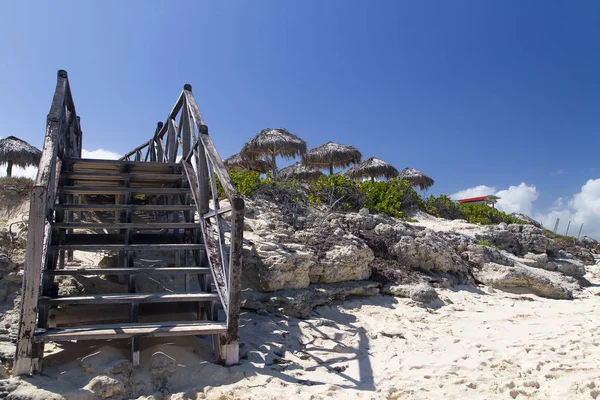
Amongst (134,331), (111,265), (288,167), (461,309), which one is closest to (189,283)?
(111,265)

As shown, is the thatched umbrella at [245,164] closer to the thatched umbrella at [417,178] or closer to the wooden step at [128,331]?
the thatched umbrella at [417,178]

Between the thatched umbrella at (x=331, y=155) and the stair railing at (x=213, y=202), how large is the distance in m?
10.9

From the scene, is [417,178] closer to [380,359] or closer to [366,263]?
[366,263]

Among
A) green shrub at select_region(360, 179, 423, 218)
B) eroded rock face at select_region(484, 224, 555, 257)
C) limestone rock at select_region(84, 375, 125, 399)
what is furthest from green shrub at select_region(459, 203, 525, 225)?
limestone rock at select_region(84, 375, 125, 399)

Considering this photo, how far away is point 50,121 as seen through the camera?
395 cm

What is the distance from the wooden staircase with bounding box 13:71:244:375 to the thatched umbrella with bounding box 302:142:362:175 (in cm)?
1170

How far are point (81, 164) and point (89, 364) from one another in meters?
3.18

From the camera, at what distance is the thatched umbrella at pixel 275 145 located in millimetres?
15180

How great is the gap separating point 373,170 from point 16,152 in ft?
46.2

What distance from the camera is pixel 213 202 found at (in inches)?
183

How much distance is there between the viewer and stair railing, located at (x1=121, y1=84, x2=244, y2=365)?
3377 millimetres

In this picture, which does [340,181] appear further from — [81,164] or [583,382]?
[583,382]

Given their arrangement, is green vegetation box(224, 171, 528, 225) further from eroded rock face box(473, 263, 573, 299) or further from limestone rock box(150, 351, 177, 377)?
limestone rock box(150, 351, 177, 377)

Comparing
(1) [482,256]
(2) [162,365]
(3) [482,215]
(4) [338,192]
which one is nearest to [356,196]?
(4) [338,192]
